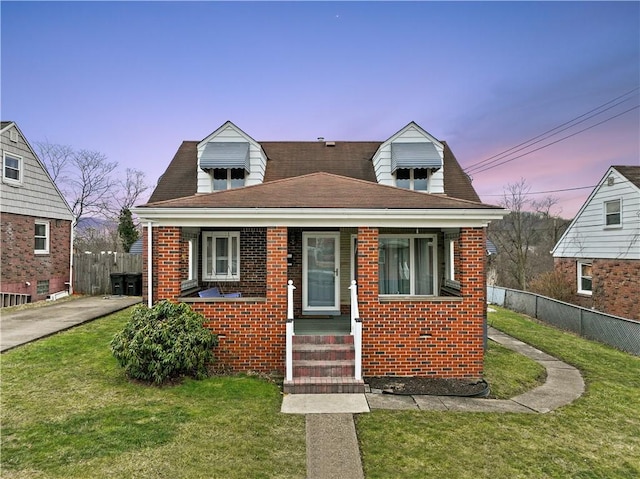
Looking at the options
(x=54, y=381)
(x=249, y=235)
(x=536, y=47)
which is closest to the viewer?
(x=54, y=381)

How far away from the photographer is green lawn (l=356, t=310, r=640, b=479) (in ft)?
12.6

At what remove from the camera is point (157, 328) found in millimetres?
5957

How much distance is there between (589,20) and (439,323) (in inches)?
541

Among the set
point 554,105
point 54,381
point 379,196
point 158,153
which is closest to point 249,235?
point 379,196

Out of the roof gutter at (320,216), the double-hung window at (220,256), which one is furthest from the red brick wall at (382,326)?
the double-hung window at (220,256)

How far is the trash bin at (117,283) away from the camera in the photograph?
16359mm

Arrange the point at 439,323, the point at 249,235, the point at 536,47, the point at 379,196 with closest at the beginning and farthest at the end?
the point at 439,323 < the point at 379,196 < the point at 249,235 < the point at 536,47

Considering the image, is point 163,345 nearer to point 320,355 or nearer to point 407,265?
point 320,355

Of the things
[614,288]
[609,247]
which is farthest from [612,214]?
[614,288]

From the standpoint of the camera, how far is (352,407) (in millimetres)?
5348

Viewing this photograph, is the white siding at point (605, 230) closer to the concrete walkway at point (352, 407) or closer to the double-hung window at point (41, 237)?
the concrete walkway at point (352, 407)

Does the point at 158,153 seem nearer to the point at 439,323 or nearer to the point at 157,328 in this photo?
the point at 157,328

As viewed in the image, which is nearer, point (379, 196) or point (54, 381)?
point (54, 381)

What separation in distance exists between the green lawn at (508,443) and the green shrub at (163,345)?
9.84 feet
